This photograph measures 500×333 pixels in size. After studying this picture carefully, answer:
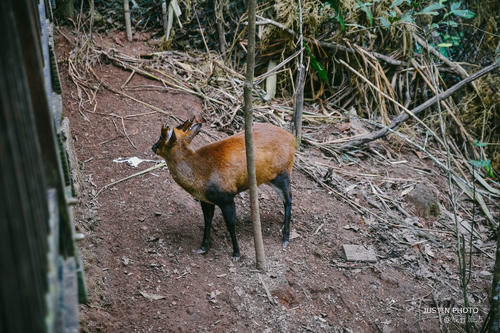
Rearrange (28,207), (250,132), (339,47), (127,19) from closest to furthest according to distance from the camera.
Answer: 1. (28,207)
2. (250,132)
3. (339,47)
4. (127,19)

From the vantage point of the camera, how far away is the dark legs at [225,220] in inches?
203

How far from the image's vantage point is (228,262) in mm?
5273

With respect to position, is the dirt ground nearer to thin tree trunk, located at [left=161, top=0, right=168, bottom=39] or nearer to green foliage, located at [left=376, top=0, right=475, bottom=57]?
thin tree trunk, located at [left=161, top=0, right=168, bottom=39]

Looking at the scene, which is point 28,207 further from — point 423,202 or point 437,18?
point 437,18

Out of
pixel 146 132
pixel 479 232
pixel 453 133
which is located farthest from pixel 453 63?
pixel 146 132

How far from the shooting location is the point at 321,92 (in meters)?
9.01

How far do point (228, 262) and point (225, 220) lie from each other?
1.47 ft

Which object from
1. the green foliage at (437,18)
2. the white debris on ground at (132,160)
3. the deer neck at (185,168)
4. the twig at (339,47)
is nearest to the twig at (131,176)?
the white debris on ground at (132,160)

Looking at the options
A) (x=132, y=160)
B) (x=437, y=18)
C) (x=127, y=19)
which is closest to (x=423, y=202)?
(x=132, y=160)

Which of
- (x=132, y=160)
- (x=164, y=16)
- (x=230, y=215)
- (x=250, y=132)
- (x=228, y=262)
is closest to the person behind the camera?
(x=250, y=132)

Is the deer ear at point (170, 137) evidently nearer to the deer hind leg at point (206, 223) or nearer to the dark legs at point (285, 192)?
the deer hind leg at point (206, 223)

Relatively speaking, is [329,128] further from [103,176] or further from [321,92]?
[103,176]

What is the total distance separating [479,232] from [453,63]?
3440mm

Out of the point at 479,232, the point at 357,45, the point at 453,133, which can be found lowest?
the point at 479,232
